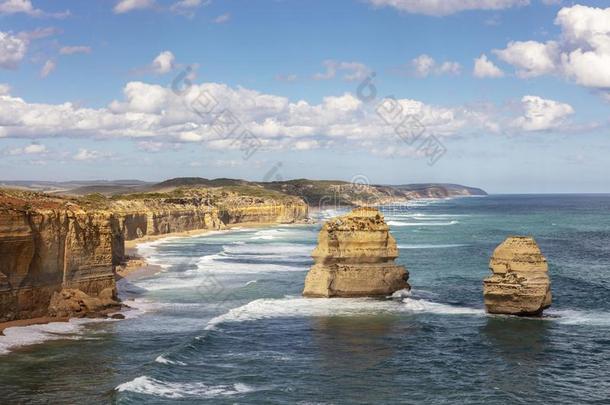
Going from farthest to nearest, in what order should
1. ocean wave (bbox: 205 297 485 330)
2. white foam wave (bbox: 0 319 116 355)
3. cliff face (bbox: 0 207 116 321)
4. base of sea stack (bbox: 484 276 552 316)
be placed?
ocean wave (bbox: 205 297 485 330) → base of sea stack (bbox: 484 276 552 316) → cliff face (bbox: 0 207 116 321) → white foam wave (bbox: 0 319 116 355)

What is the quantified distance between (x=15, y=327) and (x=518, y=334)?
84.7 feet

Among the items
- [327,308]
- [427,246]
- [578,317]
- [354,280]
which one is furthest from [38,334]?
[427,246]

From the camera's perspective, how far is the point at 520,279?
38875 mm

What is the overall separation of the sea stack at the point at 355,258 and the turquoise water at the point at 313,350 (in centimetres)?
118

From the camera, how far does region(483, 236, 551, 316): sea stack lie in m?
38.8

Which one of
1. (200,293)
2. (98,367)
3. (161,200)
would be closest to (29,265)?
(98,367)

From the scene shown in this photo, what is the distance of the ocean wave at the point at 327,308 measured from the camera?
42219 mm

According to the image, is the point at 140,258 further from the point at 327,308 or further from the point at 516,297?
the point at 516,297

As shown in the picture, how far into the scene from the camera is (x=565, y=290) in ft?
173

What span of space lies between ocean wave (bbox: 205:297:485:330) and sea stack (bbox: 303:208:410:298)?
2.86ft

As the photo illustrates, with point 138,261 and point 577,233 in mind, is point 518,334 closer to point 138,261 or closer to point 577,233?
point 138,261

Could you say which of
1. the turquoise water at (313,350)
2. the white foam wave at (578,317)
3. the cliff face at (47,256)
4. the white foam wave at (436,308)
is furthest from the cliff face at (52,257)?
the white foam wave at (578,317)

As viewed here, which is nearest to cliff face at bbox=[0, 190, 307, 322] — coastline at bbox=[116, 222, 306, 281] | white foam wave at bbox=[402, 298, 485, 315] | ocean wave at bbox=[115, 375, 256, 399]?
ocean wave at bbox=[115, 375, 256, 399]

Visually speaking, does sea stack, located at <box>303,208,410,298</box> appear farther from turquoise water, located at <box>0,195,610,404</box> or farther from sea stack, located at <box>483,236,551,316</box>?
sea stack, located at <box>483,236,551,316</box>
